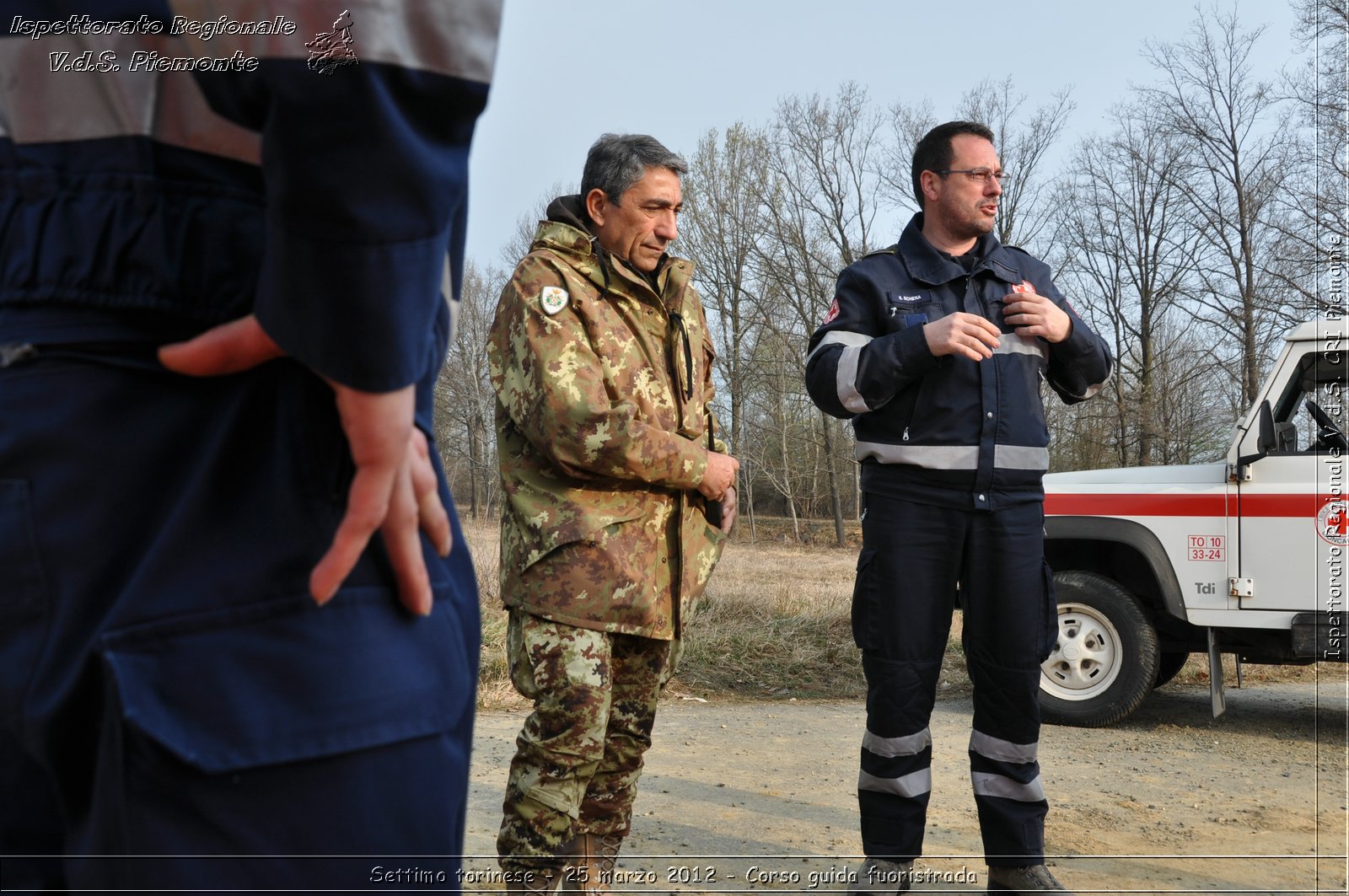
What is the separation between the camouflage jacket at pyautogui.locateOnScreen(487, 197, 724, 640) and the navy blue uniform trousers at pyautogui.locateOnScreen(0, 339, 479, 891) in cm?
214

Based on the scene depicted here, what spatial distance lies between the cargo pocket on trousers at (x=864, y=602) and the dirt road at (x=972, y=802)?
2.75 ft

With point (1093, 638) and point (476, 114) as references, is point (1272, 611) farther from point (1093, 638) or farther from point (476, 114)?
point (476, 114)

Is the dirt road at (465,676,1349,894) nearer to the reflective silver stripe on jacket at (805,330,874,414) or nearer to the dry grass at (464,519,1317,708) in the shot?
the dry grass at (464,519,1317,708)

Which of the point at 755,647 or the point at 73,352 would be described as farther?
the point at 755,647

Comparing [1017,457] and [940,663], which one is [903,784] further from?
[1017,457]

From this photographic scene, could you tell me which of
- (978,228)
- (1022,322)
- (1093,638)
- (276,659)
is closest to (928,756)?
(1022,322)

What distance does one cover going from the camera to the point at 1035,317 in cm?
352

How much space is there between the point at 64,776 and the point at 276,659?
213 millimetres

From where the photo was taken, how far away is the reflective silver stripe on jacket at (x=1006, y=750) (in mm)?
3465

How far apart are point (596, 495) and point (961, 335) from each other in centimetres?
117

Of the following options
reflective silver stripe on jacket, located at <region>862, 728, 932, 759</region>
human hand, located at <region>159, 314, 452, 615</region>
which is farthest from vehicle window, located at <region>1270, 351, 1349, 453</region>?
human hand, located at <region>159, 314, 452, 615</region>

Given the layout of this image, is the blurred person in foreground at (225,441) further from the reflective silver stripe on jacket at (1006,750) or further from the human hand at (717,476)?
the reflective silver stripe on jacket at (1006,750)

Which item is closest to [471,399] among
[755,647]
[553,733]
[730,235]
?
[730,235]

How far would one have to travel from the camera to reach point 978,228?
3.73 meters
